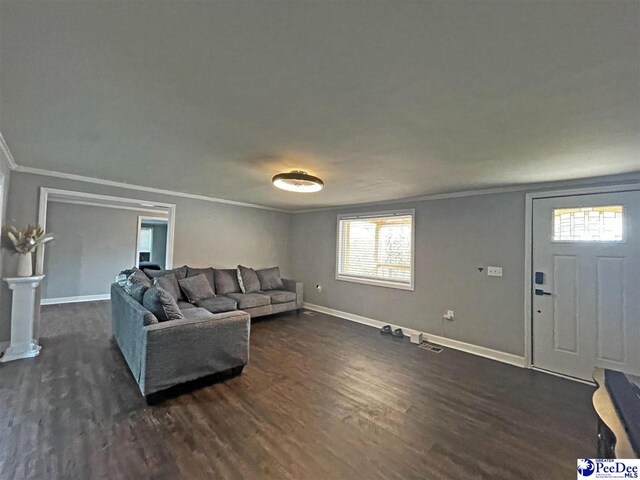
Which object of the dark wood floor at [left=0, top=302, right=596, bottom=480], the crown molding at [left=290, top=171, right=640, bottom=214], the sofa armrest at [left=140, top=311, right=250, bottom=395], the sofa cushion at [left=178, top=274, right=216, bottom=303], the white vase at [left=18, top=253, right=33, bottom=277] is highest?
the crown molding at [left=290, top=171, right=640, bottom=214]

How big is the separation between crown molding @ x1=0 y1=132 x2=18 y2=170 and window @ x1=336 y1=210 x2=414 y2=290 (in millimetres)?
4681

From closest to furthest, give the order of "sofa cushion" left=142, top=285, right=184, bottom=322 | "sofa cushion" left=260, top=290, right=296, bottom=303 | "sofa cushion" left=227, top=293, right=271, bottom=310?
"sofa cushion" left=142, top=285, right=184, bottom=322 < "sofa cushion" left=227, top=293, right=271, bottom=310 < "sofa cushion" left=260, top=290, right=296, bottom=303

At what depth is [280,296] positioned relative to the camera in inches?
209

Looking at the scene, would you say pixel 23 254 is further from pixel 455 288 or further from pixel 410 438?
pixel 455 288

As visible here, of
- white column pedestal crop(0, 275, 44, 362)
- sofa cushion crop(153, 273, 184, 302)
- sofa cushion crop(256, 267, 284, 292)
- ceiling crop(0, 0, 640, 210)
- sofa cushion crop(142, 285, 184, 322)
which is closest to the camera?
ceiling crop(0, 0, 640, 210)

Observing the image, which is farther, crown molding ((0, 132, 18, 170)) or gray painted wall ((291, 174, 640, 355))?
gray painted wall ((291, 174, 640, 355))

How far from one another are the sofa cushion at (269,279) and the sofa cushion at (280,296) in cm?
17

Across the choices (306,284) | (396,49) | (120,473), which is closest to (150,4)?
(396,49)

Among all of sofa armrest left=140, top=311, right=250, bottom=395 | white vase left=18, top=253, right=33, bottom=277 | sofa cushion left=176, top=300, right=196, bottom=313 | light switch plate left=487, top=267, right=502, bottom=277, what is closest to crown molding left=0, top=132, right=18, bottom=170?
white vase left=18, top=253, right=33, bottom=277

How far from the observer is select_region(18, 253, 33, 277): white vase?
10.9 feet

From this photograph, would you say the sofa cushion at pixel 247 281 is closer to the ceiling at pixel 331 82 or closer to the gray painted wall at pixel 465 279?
the gray painted wall at pixel 465 279

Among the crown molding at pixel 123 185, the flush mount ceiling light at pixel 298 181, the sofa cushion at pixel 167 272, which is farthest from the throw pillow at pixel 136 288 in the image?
the flush mount ceiling light at pixel 298 181

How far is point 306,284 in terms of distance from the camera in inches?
254

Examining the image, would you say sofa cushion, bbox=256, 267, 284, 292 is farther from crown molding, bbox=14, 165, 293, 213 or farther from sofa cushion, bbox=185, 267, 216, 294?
crown molding, bbox=14, 165, 293, 213
